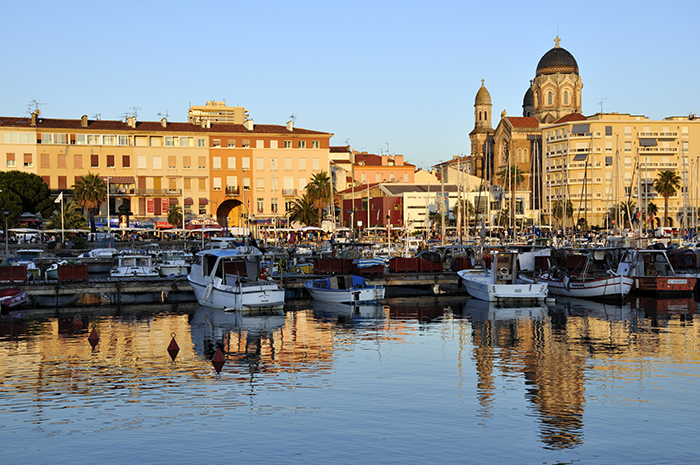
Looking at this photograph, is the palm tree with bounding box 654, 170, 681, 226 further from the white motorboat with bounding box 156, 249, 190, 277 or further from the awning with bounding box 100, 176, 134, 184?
the white motorboat with bounding box 156, 249, 190, 277

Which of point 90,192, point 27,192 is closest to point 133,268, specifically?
point 27,192

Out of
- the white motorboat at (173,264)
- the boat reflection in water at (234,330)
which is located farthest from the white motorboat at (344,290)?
the white motorboat at (173,264)

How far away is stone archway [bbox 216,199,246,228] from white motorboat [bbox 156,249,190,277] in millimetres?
51558

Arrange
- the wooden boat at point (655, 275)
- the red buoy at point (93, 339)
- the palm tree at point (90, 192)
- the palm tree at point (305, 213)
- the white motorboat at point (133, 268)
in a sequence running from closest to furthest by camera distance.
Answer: the red buoy at point (93, 339) < the wooden boat at point (655, 275) < the white motorboat at point (133, 268) < the palm tree at point (90, 192) < the palm tree at point (305, 213)

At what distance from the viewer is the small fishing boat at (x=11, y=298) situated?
40.1 meters

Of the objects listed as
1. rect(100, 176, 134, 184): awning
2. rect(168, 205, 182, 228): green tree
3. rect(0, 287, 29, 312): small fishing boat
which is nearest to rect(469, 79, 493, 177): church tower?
rect(168, 205, 182, 228): green tree

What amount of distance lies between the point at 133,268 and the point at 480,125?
444 ft

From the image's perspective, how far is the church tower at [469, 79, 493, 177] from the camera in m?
174

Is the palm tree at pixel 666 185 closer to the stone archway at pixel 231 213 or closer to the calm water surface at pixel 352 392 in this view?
the stone archway at pixel 231 213

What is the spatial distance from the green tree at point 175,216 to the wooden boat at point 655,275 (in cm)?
6534

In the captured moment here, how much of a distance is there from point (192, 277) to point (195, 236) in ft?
176

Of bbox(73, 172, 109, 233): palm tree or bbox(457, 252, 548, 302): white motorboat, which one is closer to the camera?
bbox(457, 252, 548, 302): white motorboat

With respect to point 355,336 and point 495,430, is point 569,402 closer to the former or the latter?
point 495,430

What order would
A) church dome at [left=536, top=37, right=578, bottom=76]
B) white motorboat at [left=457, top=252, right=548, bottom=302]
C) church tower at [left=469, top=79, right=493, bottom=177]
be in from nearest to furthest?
white motorboat at [left=457, top=252, right=548, bottom=302], church dome at [left=536, top=37, right=578, bottom=76], church tower at [left=469, top=79, right=493, bottom=177]
